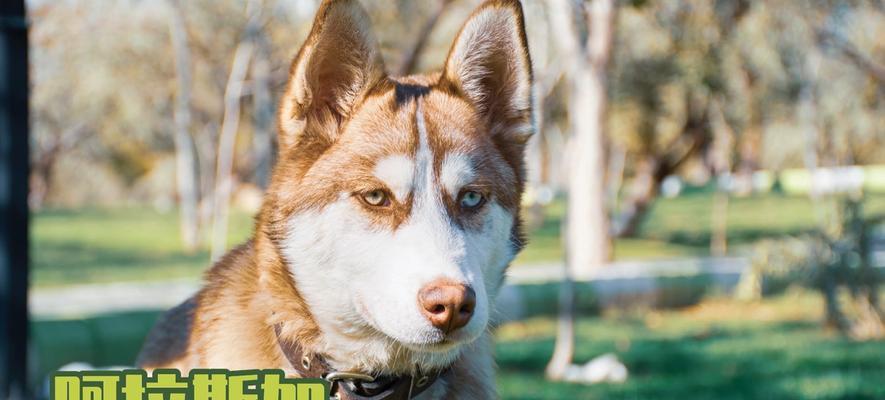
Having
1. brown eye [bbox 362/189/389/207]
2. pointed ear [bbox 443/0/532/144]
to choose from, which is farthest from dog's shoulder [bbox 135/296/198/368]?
Result: pointed ear [bbox 443/0/532/144]

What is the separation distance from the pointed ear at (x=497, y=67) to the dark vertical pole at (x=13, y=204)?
2.36m

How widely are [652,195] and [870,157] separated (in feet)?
98.8

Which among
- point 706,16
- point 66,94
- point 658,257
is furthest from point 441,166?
point 66,94

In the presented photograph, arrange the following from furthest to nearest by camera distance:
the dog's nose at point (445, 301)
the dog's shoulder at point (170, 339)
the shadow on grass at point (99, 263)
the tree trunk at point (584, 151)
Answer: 1. the shadow on grass at point (99, 263)
2. the tree trunk at point (584, 151)
3. the dog's shoulder at point (170, 339)
4. the dog's nose at point (445, 301)

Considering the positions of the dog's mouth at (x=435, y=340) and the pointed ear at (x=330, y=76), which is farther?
the pointed ear at (x=330, y=76)

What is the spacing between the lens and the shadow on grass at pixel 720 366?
7680 millimetres

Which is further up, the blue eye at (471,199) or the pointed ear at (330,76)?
the pointed ear at (330,76)

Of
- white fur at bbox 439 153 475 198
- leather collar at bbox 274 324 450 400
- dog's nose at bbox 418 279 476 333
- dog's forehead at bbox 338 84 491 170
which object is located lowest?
leather collar at bbox 274 324 450 400

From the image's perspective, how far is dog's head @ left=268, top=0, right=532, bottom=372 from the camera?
8.74ft

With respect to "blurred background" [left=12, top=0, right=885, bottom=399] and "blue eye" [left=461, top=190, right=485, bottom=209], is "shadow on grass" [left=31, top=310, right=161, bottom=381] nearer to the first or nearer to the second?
"blurred background" [left=12, top=0, right=885, bottom=399]

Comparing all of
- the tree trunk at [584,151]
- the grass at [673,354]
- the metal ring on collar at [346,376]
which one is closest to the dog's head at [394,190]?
the metal ring on collar at [346,376]

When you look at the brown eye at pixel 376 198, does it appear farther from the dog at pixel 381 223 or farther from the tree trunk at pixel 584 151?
the tree trunk at pixel 584 151

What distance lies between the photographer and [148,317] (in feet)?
32.4

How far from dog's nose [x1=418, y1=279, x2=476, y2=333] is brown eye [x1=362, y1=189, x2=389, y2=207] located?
0.38 metres
